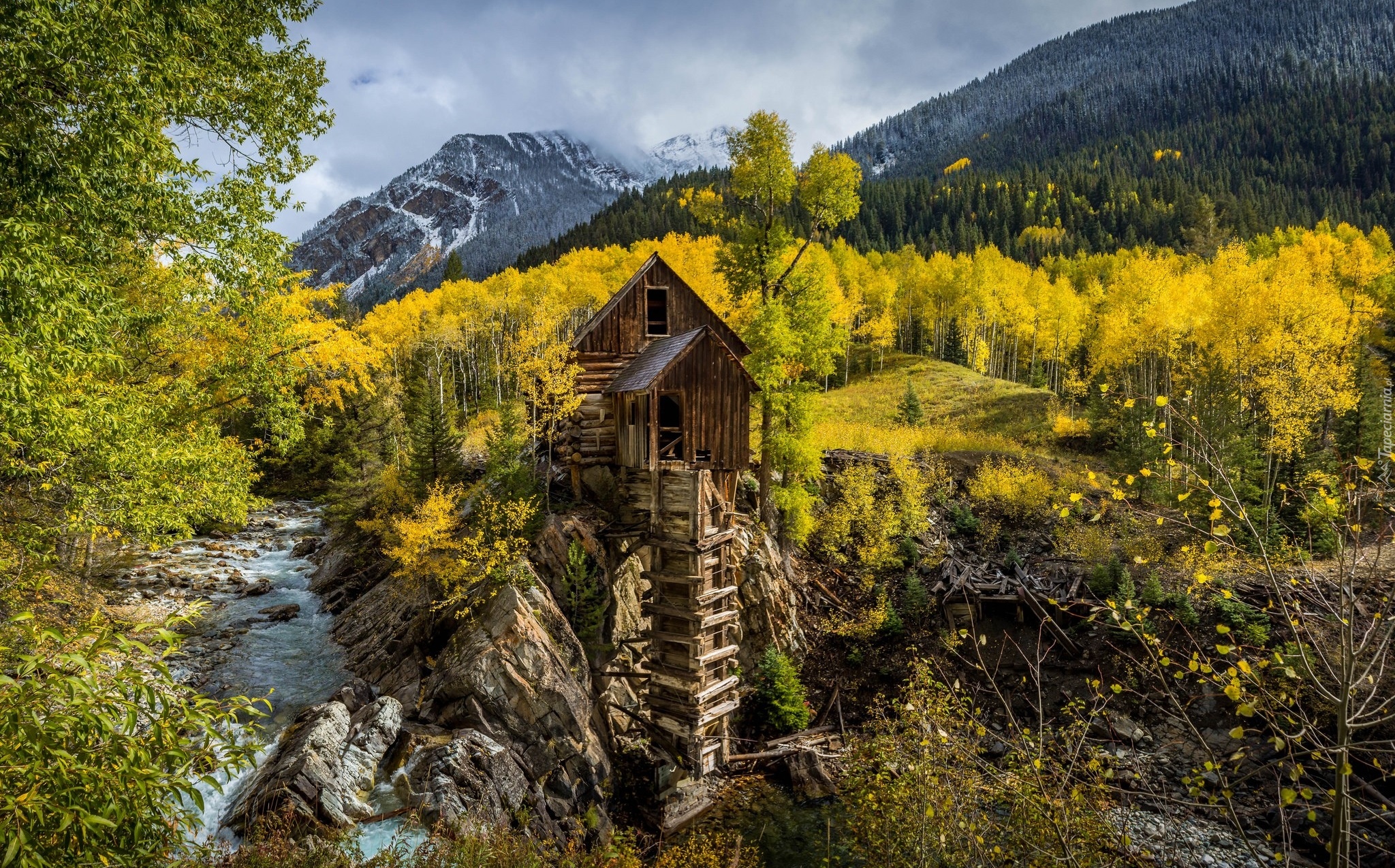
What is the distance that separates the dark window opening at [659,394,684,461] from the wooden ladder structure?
2.72 feet

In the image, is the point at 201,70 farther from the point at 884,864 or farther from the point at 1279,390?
the point at 1279,390

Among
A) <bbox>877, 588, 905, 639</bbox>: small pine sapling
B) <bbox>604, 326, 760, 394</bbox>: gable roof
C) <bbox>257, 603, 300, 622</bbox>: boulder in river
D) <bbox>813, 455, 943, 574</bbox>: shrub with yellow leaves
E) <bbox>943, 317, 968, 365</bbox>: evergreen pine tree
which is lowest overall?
<bbox>877, 588, 905, 639</bbox>: small pine sapling

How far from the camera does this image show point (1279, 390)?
25.1 m

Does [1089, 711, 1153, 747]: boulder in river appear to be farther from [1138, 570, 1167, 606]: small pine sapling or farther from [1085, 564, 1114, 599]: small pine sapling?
[1085, 564, 1114, 599]: small pine sapling

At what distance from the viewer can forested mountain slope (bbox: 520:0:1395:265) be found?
9194cm

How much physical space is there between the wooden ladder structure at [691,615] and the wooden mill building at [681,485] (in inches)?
1.4

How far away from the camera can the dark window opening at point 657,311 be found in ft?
72.7

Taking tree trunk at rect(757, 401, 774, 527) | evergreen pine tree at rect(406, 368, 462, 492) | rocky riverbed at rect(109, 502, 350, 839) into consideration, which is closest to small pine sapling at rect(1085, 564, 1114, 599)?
tree trunk at rect(757, 401, 774, 527)

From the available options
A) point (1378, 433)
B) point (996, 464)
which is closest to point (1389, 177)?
point (1378, 433)

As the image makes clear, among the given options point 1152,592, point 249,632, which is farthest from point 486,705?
point 1152,592

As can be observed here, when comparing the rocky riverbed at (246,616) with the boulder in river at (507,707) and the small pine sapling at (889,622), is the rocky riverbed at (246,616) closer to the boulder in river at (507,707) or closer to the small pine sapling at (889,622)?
the boulder in river at (507,707)

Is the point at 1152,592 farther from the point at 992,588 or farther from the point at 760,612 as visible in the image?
the point at 760,612

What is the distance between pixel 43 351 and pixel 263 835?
28.0 feet

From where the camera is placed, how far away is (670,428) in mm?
19109
